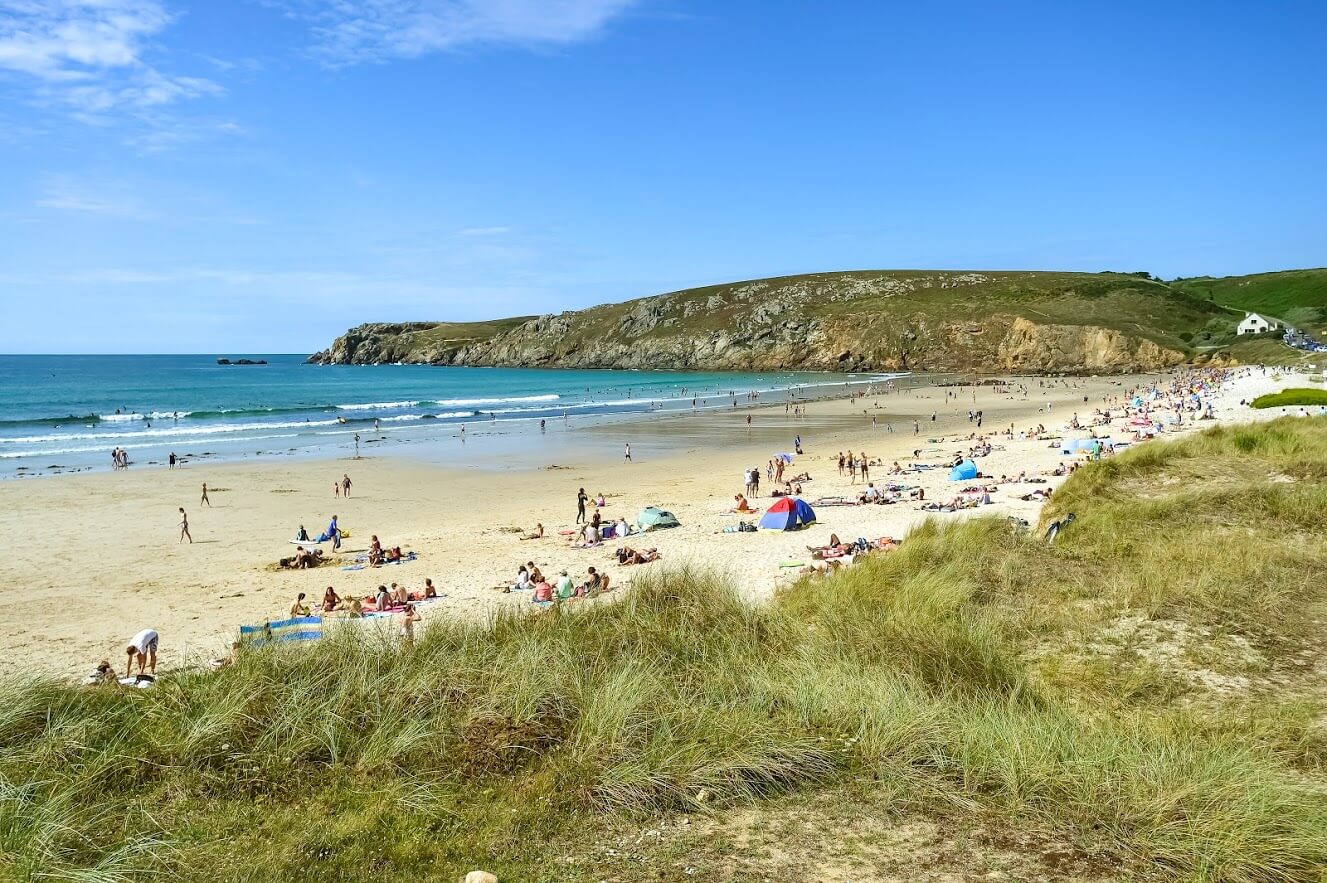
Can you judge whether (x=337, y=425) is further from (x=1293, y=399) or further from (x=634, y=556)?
(x=1293, y=399)

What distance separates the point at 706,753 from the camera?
534 cm

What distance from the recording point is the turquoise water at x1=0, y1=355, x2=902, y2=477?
41562mm

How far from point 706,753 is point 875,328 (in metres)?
113

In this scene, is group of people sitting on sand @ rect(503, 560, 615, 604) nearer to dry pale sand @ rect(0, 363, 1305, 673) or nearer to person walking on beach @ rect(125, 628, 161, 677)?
dry pale sand @ rect(0, 363, 1305, 673)

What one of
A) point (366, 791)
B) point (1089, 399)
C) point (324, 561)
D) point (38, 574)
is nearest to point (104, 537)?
point (38, 574)

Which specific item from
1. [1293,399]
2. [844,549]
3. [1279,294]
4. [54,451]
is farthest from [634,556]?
[1279,294]

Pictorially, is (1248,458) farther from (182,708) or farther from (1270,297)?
(1270,297)

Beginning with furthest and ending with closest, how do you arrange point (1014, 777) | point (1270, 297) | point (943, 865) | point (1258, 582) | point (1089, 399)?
point (1270, 297)
point (1089, 399)
point (1258, 582)
point (1014, 777)
point (943, 865)

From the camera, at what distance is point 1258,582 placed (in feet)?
29.6

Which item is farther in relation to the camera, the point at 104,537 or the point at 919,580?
the point at 104,537

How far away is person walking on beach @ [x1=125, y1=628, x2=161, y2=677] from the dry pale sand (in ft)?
1.42

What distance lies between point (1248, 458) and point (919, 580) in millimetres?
12103

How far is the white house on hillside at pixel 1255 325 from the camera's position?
87.0 m

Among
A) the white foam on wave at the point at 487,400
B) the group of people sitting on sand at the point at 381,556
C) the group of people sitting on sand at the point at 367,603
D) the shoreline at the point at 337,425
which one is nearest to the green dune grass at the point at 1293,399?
the shoreline at the point at 337,425
